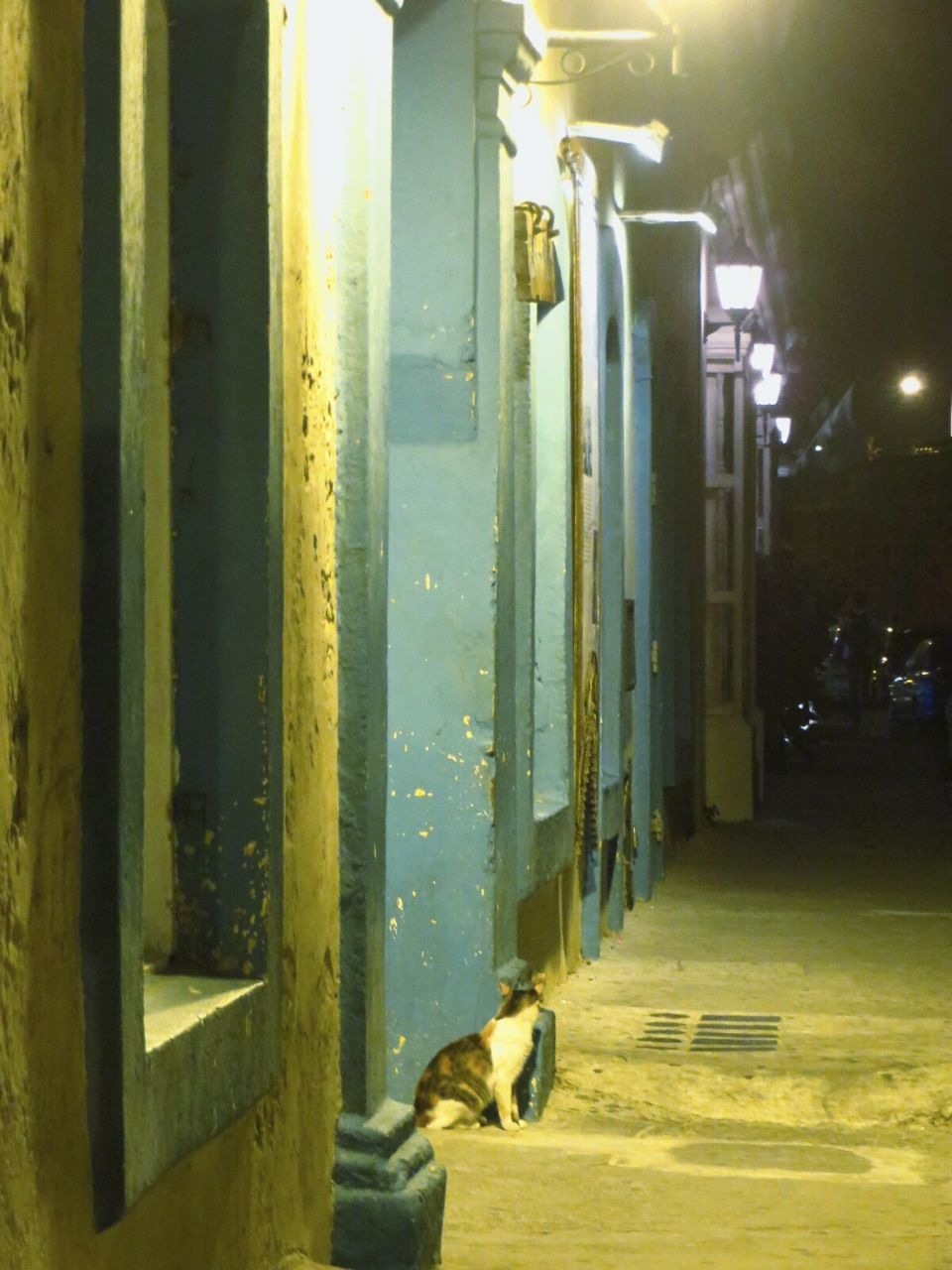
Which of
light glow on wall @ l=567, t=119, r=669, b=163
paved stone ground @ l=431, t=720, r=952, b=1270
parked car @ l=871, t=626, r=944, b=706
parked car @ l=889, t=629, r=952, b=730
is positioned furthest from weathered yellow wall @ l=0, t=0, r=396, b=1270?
parked car @ l=871, t=626, r=944, b=706

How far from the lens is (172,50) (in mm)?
4254

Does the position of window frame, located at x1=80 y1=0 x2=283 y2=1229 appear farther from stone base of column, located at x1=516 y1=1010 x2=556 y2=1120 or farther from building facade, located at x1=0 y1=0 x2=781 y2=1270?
stone base of column, located at x1=516 y1=1010 x2=556 y2=1120

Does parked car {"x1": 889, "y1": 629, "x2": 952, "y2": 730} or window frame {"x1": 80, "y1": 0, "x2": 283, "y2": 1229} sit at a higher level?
window frame {"x1": 80, "y1": 0, "x2": 283, "y2": 1229}

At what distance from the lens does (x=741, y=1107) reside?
23.9ft

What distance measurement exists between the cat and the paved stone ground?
120 mm

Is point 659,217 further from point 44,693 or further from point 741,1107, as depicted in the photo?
point 44,693

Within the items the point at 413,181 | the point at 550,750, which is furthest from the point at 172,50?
the point at 550,750

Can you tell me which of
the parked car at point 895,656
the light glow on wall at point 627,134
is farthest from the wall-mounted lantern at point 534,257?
the parked car at point 895,656

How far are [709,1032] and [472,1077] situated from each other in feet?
7.49

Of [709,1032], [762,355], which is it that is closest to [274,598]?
[709,1032]

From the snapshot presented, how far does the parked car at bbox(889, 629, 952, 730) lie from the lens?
2900 centimetres

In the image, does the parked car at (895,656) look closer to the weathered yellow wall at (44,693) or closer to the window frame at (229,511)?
the window frame at (229,511)

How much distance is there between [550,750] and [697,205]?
828 cm

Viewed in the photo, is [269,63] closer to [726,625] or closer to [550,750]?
[550,750]
